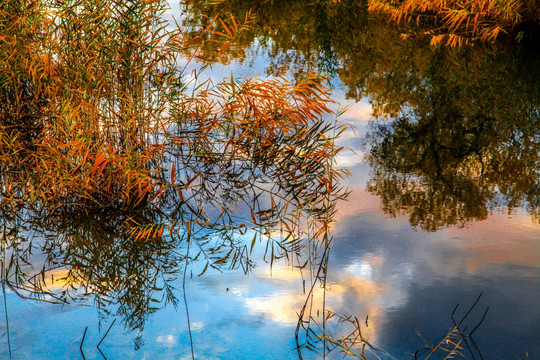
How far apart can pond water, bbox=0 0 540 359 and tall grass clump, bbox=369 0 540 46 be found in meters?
2.84

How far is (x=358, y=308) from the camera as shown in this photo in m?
2.66

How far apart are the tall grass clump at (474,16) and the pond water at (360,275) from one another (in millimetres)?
2838

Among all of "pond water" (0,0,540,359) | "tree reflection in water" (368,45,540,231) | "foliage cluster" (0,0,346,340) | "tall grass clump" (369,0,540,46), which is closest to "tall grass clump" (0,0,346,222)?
"foliage cluster" (0,0,346,340)

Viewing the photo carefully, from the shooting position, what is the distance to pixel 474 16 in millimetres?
8391

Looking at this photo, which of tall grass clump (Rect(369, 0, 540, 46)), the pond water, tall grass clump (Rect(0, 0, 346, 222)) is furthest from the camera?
tall grass clump (Rect(369, 0, 540, 46))

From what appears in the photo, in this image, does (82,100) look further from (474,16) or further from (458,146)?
(474,16)

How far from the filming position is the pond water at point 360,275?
95.2 inches

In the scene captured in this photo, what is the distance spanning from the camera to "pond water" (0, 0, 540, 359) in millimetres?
2418

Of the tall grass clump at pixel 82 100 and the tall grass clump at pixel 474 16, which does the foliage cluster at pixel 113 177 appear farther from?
the tall grass clump at pixel 474 16

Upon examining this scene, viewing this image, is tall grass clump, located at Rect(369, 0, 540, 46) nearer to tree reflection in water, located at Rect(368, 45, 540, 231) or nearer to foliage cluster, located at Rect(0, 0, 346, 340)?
tree reflection in water, located at Rect(368, 45, 540, 231)

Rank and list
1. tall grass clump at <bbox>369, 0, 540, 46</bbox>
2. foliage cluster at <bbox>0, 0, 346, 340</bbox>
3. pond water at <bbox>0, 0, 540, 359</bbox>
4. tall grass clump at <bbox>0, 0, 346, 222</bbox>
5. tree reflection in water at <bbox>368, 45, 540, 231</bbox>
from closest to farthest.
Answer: pond water at <bbox>0, 0, 540, 359</bbox> → foliage cluster at <bbox>0, 0, 346, 340</bbox> → tall grass clump at <bbox>0, 0, 346, 222</bbox> → tree reflection in water at <bbox>368, 45, 540, 231</bbox> → tall grass clump at <bbox>369, 0, 540, 46</bbox>

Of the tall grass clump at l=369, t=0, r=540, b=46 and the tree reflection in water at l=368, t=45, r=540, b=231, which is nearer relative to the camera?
the tree reflection in water at l=368, t=45, r=540, b=231

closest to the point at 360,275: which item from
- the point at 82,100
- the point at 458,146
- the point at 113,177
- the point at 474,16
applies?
the point at 113,177

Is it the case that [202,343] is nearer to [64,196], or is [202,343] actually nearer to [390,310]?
[390,310]
